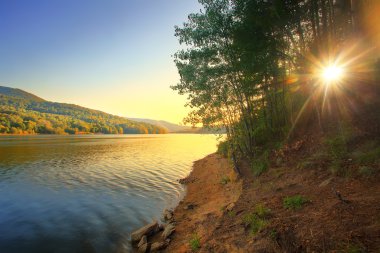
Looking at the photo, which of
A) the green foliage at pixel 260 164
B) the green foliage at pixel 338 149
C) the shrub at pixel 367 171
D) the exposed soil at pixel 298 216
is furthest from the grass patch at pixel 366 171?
the green foliage at pixel 260 164

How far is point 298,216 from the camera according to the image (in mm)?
9516

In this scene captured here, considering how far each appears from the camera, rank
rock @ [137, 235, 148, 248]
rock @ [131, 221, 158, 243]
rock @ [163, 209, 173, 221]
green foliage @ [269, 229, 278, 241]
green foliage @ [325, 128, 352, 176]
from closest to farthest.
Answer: green foliage @ [269, 229, 278, 241]
rock @ [137, 235, 148, 248]
green foliage @ [325, 128, 352, 176]
rock @ [131, 221, 158, 243]
rock @ [163, 209, 173, 221]

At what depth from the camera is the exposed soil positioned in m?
7.39

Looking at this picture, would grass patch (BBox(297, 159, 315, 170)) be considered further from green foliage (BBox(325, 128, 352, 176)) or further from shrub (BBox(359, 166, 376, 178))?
shrub (BBox(359, 166, 376, 178))

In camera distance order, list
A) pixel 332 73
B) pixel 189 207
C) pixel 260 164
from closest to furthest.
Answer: pixel 189 207 → pixel 332 73 → pixel 260 164

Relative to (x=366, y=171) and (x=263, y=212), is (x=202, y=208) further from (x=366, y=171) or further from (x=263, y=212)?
(x=366, y=171)

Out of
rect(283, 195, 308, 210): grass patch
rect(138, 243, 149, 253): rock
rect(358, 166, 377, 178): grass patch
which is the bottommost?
rect(138, 243, 149, 253): rock

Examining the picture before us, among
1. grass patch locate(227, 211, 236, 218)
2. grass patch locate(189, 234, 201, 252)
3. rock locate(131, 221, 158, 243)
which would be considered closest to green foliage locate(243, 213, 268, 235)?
grass patch locate(227, 211, 236, 218)

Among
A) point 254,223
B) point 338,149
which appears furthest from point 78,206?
point 338,149

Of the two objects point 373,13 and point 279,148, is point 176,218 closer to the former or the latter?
point 279,148

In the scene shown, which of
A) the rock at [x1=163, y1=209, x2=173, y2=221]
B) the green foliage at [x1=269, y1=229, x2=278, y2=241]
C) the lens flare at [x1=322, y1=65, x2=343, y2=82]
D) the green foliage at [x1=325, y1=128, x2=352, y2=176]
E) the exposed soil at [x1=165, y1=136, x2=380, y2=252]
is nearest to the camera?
the exposed soil at [x1=165, y1=136, x2=380, y2=252]

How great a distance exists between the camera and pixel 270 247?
27.2 feet

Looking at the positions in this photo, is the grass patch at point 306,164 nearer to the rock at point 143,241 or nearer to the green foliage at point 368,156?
the green foliage at point 368,156

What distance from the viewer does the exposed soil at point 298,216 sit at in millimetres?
7391
